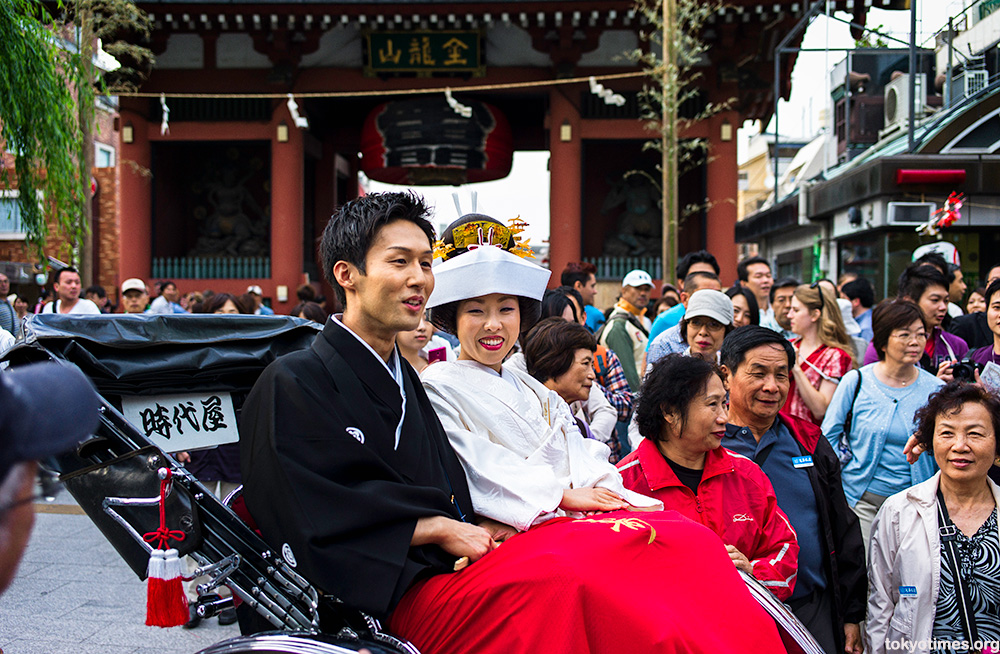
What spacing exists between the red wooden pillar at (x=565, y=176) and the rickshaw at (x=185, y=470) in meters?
10.7

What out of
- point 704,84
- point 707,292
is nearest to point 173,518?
point 707,292

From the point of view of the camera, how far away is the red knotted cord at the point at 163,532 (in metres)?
2.02

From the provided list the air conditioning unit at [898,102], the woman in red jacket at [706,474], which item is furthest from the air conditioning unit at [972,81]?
the woman in red jacket at [706,474]

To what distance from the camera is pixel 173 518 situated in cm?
203

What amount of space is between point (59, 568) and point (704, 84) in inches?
470

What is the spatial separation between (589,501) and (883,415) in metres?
2.01

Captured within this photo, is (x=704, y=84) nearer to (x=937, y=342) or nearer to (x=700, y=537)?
(x=937, y=342)

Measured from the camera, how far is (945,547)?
2.69 m

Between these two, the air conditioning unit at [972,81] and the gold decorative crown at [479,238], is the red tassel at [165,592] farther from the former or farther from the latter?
the air conditioning unit at [972,81]

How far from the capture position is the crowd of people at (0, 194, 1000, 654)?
1767mm

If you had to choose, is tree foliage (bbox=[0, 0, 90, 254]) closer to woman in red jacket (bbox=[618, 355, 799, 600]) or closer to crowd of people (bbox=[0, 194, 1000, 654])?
crowd of people (bbox=[0, 194, 1000, 654])

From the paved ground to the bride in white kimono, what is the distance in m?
2.22

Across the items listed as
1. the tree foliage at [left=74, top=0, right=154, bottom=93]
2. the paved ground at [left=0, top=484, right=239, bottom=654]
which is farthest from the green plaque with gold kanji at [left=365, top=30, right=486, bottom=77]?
the paved ground at [left=0, top=484, right=239, bottom=654]

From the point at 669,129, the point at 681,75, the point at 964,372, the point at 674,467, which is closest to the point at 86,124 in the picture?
the point at 669,129
